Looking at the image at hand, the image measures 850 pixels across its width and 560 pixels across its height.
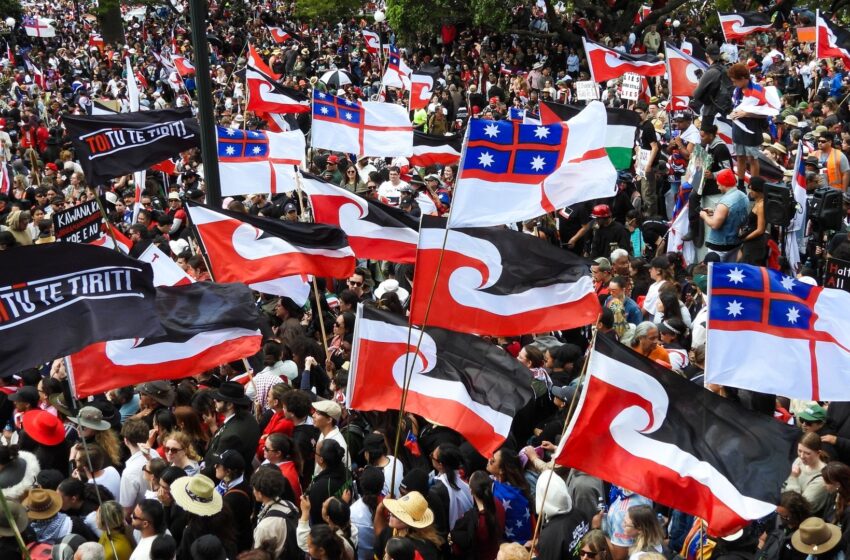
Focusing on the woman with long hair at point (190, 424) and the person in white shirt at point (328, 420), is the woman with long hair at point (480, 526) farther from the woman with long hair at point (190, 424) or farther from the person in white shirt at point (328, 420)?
the woman with long hair at point (190, 424)

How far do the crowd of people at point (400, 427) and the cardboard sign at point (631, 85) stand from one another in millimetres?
664

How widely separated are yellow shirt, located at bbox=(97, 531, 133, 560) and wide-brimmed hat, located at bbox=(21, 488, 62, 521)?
39 cm

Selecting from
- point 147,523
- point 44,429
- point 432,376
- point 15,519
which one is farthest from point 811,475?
point 44,429

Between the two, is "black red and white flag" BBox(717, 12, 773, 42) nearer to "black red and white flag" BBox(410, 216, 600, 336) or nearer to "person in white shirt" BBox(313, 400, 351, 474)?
"black red and white flag" BBox(410, 216, 600, 336)

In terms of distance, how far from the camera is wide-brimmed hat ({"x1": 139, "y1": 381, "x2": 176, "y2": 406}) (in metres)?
9.19

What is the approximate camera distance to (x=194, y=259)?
12531mm

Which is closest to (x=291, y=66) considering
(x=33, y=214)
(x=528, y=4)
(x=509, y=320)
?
(x=528, y=4)

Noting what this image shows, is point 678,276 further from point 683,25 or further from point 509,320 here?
point 683,25

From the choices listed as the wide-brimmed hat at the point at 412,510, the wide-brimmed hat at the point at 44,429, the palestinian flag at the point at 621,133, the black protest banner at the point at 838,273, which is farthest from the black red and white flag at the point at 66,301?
the palestinian flag at the point at 621,133

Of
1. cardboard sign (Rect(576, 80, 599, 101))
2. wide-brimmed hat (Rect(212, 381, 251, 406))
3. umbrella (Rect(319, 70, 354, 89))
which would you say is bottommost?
umbrella (Rect(319, 70, 354, 89))

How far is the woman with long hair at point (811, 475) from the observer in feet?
22.8

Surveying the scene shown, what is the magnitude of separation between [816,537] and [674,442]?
101cm

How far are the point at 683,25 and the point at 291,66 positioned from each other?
1229 cm

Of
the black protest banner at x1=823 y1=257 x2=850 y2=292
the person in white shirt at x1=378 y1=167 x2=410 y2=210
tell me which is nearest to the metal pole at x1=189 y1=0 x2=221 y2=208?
the person in white shirt at x1=378 y1=167 x2=410 y2=210
